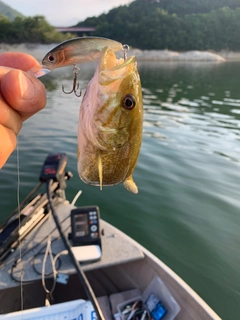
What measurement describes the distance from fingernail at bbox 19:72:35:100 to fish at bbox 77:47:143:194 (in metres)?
0.26

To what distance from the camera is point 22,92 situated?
3.69 feet

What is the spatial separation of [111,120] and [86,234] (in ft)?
9.19

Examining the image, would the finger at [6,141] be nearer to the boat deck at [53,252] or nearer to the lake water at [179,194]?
the boat deck at [53,252]

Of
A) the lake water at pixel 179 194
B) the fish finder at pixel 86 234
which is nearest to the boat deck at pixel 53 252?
the fish finder at pixel 86 234

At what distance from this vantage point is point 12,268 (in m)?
3.41

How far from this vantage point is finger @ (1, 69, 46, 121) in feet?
3.61

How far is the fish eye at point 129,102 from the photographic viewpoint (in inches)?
48.6

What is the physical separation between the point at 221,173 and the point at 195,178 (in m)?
0.88

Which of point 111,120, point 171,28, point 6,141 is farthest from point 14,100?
point 171,28

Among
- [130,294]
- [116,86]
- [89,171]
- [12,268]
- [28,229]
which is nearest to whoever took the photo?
[116,86]

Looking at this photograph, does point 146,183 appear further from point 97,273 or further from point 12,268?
point 12,268

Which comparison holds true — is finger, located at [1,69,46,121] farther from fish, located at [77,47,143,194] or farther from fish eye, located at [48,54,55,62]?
fish, located at [77,47,143,194]

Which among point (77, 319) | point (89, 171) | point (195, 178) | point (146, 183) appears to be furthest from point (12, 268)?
point (195, 178)

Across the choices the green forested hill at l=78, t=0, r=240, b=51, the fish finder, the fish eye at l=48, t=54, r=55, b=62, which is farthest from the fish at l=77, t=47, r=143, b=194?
the green forested hill at l=78, t=0, r=240, b=51
